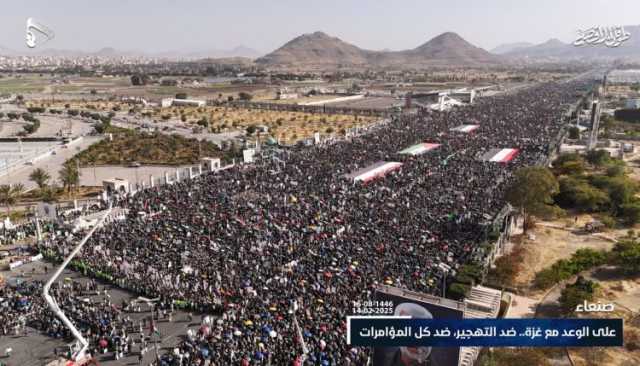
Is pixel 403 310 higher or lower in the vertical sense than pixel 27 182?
higher

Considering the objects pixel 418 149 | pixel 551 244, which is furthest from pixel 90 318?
pixel 418 149

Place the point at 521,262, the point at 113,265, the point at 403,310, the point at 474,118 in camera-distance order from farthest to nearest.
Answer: the point at 474,118 → the point at 521,262 → the point at 113,265 → the point at 403,310

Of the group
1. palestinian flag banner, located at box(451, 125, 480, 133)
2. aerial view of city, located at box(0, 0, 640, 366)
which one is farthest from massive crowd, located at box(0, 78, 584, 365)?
palestinian flag banner, located at box(451, 125, 480, 133)

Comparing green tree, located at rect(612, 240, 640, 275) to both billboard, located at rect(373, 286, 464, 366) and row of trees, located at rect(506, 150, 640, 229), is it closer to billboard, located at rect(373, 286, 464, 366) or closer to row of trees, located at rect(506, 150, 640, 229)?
row of trees, located at rect(506, 150, 640, 229)

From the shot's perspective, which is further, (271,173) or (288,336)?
(271,173)

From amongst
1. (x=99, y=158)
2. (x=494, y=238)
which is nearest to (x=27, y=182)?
(x=99, y=158)

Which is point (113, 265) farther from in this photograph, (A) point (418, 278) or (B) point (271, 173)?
(B) point (271, 173)
